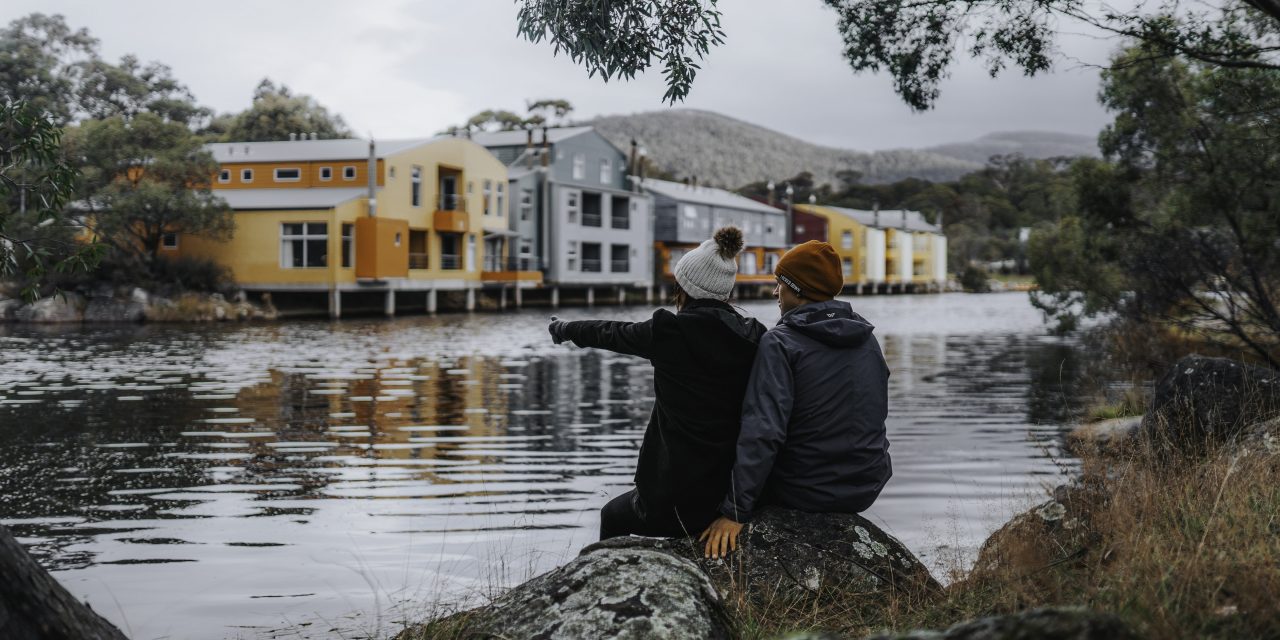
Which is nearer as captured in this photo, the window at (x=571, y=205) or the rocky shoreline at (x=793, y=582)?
the rocky shoreline at (x=793, y=582)

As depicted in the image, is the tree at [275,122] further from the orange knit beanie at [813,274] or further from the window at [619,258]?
A: the orange knit beanie at [813,274]

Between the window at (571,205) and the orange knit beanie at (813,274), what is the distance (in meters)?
49.0

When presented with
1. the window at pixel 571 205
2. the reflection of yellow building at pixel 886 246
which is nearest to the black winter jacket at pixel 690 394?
the window at pixel 571 205

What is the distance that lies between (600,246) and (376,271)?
1885cm

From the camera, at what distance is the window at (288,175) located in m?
42.2

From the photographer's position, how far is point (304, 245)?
38062 millimetres

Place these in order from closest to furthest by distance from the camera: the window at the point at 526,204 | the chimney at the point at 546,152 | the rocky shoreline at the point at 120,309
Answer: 1. the rocky shoreline at the point at 120,309
2. the window at the point at 526,204
3. the chimney at the point at 546,152

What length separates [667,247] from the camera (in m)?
64.1

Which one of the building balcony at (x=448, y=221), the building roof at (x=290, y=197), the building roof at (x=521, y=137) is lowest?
the building balcony at (x=448, y=221)

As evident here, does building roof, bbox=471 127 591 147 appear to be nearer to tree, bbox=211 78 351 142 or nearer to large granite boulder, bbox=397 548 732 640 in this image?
tree, bbox=211 78 351 142

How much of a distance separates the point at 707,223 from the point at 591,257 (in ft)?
44.0

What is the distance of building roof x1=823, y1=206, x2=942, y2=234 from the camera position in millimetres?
86562

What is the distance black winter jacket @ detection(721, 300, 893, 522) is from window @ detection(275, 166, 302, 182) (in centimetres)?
4085

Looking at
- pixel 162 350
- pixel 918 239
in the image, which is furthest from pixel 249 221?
pixel 918 239
